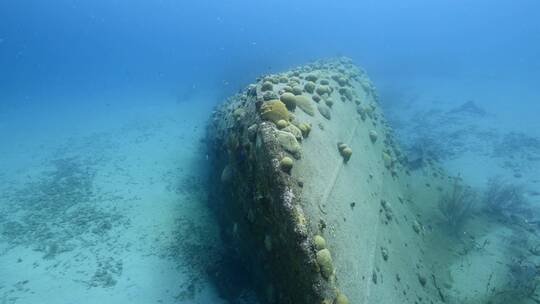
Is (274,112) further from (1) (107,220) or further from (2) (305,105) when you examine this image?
(1) (107,220)

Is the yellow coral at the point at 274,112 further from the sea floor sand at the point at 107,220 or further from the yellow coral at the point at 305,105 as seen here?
the sea floor sand at the point at 107,220

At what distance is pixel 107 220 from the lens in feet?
40.8

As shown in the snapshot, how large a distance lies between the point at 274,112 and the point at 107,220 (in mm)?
8973

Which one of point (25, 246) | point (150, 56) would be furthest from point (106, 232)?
point (150, 56)

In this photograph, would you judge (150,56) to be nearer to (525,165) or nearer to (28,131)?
(28,131)

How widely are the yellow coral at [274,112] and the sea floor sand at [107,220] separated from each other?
4840mm

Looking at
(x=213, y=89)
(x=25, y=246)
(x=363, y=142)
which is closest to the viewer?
(x=363, y=142)

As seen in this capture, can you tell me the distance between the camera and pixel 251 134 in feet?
21.5

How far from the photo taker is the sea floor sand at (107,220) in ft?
A: 30.2

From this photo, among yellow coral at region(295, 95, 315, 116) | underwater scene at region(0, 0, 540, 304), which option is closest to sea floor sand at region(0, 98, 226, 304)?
underwater scene at region(0, 0, 540, 304)

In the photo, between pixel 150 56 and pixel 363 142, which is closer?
pixel 363 142

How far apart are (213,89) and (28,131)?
18640 millimetres

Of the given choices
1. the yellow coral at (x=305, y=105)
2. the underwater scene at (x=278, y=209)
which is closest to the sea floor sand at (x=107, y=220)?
the underwater scene at (x=278, y=209)

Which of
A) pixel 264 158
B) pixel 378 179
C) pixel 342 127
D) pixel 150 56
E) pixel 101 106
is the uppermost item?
pixel 264 158
